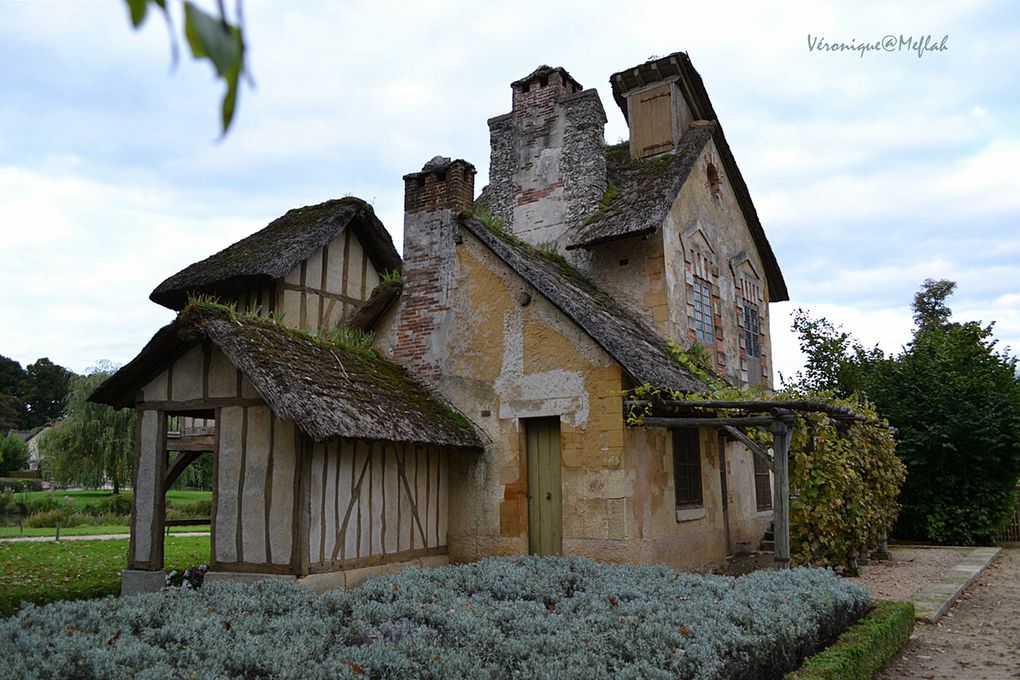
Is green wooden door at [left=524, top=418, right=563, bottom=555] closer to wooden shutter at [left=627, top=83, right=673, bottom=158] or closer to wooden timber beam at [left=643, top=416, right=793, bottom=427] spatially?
wooden timber beam at [left=643, top=416, right=793, bottom=427]

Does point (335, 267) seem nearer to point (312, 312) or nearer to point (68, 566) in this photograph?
point (312, 312)

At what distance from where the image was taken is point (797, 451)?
9.77 meters

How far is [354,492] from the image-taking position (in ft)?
29.8

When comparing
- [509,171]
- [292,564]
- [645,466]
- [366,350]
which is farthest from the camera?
[509,171]

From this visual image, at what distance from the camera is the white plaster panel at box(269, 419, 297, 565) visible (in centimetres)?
848

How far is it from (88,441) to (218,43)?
30.4 meters

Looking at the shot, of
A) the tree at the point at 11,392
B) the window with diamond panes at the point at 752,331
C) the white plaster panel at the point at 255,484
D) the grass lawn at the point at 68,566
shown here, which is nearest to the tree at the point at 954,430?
the window with diamond panes at the point at 752,331

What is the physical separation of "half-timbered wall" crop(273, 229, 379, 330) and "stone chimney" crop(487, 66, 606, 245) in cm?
269

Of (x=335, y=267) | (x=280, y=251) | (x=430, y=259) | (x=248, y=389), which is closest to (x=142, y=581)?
(x=248, y=389)

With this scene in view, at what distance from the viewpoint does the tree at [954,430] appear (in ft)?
51.0

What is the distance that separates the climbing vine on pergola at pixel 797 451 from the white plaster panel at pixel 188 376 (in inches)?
205

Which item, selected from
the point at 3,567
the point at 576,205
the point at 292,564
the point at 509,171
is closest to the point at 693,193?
the point at 576,205

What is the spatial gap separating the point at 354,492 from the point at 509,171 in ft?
24.2

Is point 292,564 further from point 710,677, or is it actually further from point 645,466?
point 710,677
